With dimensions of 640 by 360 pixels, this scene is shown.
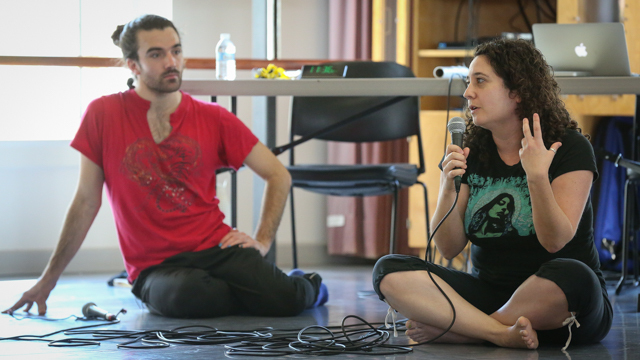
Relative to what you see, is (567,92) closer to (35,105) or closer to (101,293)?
(101,293)

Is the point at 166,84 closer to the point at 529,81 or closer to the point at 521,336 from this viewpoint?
the point at 529,81

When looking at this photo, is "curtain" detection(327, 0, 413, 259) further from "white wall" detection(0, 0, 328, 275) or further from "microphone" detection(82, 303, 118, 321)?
"microphone" detection(82, 303, 118, 321)

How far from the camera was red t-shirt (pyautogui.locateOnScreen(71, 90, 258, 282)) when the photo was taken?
207 cm

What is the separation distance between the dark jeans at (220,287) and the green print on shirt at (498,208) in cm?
62

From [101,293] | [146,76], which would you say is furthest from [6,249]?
[146,76]

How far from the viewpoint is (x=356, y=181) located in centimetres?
255

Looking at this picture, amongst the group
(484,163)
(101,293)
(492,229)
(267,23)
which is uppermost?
(267,23)

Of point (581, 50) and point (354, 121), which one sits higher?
point (581, 50)

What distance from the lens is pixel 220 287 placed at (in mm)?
2037

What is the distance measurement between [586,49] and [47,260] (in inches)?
96.7

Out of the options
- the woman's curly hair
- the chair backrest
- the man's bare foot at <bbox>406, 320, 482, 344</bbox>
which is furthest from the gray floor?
the chair backrest

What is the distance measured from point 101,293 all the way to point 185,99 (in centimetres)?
87

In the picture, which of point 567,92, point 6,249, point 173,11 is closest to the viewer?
point 567,92

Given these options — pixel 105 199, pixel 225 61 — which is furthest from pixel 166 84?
pixel 105 199
